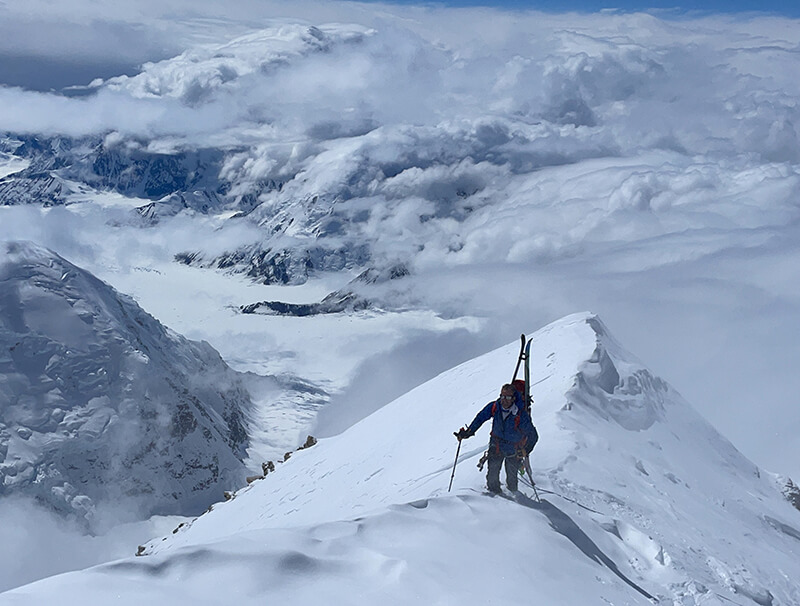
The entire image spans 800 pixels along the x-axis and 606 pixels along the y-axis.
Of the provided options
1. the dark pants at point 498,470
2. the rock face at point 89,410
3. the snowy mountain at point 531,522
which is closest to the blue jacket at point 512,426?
the dark pants at point 498,470

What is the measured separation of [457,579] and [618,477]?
27.3 feet

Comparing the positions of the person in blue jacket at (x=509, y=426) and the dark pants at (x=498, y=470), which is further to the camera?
the dark pants at (x=498, y=470)

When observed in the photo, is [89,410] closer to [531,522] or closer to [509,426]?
[509,426]

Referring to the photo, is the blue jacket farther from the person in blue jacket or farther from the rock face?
the rock face

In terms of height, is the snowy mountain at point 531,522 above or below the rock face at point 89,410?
above

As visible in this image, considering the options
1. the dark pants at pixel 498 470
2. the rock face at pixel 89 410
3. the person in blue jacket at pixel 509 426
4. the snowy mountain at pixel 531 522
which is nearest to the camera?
the snowy mountain at pixel 531 522

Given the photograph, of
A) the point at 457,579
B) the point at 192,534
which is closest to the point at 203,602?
the point at 457,579

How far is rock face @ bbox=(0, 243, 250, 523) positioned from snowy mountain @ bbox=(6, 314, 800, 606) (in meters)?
106

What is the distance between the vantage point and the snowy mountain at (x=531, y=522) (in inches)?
359

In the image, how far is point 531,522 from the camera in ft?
42.4

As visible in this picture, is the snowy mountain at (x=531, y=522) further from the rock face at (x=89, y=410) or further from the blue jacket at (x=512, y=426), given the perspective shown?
the rock face at (x=89, y=410)

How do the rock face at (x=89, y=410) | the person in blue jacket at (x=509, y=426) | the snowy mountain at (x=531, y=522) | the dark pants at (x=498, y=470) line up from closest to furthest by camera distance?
the snowy mountain at (x=531, y=522) → the person in blue jacket at (x=509, y=426) → the dark pants at (x=498, y=470) → the rock face at (x=89, y=410)

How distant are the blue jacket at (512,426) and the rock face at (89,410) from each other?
12321 cm

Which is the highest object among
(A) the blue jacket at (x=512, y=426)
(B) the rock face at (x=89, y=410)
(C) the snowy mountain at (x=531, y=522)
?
(A) the blue jacket at (x=512, y=426)
